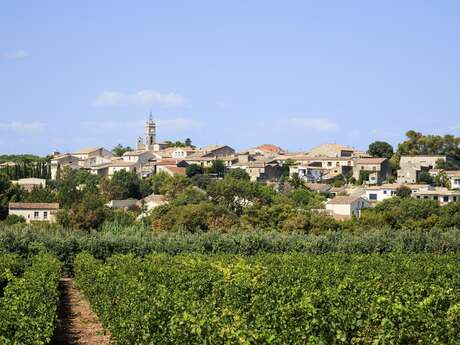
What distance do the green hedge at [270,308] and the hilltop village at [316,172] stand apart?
5531cm

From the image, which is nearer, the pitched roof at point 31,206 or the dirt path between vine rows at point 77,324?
the dirt path between vine rows at point 77,324

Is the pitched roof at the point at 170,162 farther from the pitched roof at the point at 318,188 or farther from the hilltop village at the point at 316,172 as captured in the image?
the pitched roof at the point at 318,188

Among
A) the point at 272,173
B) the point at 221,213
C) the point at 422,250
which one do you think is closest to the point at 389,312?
the point at 422,250

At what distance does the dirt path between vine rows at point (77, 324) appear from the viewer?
18.1 metres

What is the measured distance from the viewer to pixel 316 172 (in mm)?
114500

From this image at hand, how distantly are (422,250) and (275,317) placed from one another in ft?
86.4

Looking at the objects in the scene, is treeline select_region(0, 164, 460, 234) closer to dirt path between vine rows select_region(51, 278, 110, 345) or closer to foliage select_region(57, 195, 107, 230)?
foliage select_region(57, 195, 107, 230)

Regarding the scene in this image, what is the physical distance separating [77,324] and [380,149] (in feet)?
346

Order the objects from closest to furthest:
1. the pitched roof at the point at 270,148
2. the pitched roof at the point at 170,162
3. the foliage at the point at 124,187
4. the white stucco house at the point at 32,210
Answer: the white stucco house at the point at 32,210 < the foliage at the point at 124,187 < the pitched roof at the point at 170,162 < the pitched roof at the point at 270,148

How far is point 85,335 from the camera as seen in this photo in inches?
747

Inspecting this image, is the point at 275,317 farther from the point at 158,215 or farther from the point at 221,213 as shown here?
the point at 158,215

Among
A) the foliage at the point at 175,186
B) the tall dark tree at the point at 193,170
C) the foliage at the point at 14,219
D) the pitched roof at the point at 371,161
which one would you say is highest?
the pitched roof at the point at 371,161

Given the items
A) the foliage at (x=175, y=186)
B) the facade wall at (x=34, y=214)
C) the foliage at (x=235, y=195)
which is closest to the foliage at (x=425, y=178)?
the foliage at (x=175, y=186)

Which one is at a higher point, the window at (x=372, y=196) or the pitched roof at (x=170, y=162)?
the pitched roof at (x=170, y=162)
